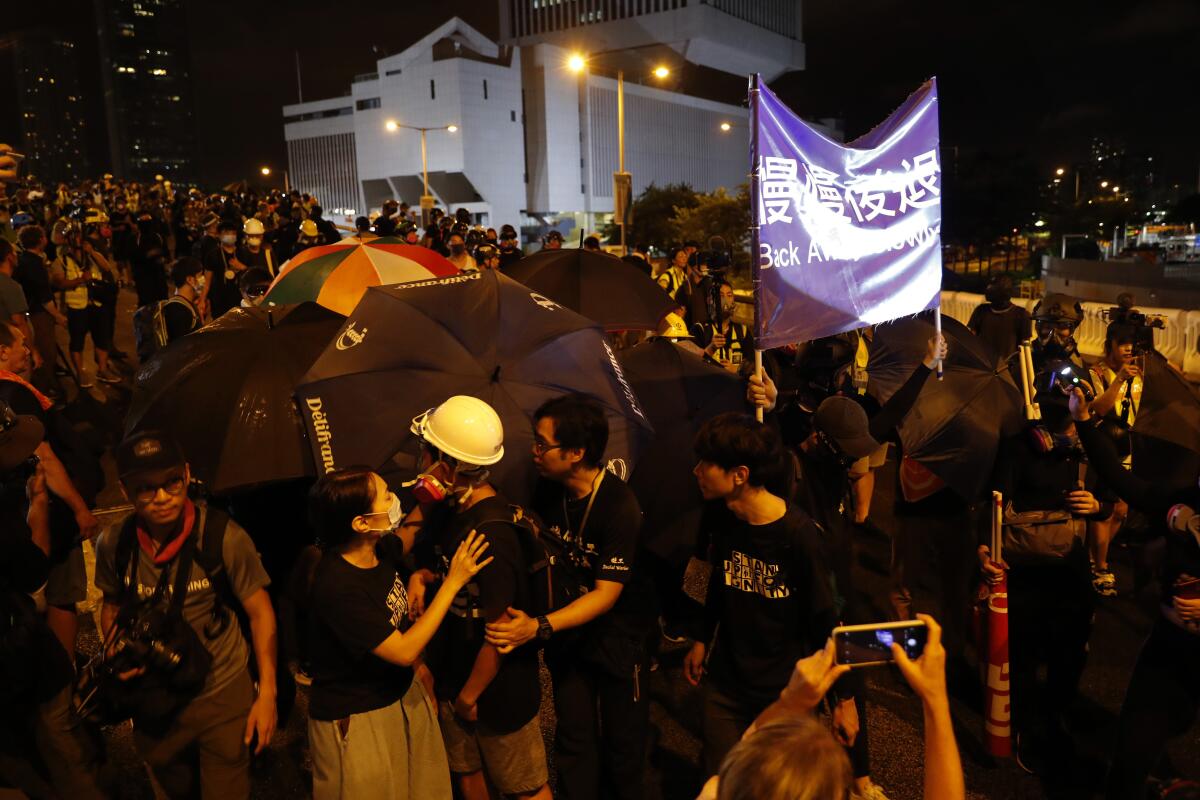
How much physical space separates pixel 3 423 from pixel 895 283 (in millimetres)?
4043

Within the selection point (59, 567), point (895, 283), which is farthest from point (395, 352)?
point (895, 283)

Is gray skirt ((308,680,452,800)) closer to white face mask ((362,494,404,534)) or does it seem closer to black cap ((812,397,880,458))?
white face mask ((362,494,404,534))

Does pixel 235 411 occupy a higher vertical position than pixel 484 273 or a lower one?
lower

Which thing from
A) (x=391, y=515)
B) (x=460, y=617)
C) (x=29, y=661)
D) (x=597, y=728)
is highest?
(x=391, y=515)

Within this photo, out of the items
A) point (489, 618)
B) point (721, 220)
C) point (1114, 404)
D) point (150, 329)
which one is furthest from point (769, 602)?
point (721, 220)

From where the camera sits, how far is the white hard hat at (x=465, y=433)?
10.0 feet

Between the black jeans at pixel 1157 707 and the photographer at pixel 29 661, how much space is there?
13.7 ft

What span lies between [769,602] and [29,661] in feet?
8.94

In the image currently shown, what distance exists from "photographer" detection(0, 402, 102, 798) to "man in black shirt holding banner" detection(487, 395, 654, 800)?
6.24ft

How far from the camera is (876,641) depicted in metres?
2.02

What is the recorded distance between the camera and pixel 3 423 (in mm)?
3490

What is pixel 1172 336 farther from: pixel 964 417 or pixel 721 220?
pixel 721 220

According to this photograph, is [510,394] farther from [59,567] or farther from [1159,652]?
[1159,652]

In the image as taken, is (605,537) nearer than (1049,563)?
Yes
